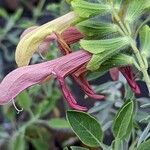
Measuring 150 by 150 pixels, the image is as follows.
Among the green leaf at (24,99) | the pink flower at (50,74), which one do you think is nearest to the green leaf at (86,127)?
the pink flower at (50,74)

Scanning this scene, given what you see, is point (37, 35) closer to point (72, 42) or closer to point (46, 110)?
point (72, 42)

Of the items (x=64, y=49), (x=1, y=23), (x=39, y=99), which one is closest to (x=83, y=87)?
(x=64, y=49)

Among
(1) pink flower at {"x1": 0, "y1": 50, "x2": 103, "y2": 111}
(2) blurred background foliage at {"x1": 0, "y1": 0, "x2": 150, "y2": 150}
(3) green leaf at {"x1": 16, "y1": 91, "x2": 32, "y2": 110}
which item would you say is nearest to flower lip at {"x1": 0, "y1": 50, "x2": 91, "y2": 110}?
(1) pink flower at {"x1": 0, "y1": 50, "x2": 103, "y2": 111}

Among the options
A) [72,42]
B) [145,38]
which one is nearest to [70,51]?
[72,42]

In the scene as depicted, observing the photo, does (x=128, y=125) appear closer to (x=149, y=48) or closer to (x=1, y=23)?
(x=149, y=48)

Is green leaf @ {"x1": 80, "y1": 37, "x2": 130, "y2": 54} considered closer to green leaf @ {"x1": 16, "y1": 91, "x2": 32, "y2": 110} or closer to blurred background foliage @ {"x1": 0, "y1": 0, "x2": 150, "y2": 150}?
blurred background foliage @ {"x1": 0, "y1": 0, "x2": 150, "y2": 150}

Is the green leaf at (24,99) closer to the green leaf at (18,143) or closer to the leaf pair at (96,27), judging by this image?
the green leaf at (18,143)
